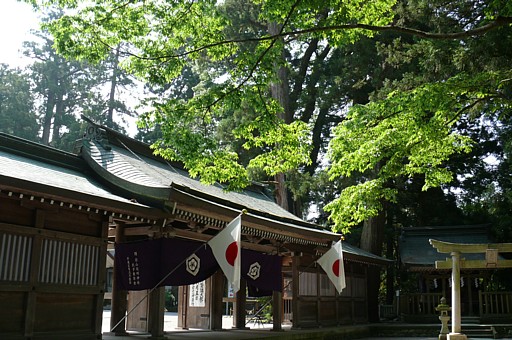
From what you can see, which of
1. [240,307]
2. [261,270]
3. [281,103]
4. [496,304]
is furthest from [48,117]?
[496,304]

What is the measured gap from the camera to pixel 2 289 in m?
7.82

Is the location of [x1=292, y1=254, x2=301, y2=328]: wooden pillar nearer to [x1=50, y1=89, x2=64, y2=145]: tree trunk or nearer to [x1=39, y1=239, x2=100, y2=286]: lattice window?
[x1=39, y1=239, x2=100, y2=286]: lattice window

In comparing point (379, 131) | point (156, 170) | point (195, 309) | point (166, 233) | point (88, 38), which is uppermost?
point (88, 38)

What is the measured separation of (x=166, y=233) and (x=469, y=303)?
602 inches

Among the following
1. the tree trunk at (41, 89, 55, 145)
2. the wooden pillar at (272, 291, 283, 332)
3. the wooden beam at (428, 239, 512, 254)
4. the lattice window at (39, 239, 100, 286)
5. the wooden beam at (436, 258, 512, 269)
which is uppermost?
the tree trunk at (41, 89, 55, 145)

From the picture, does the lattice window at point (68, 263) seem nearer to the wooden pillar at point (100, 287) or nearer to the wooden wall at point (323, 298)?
the wooden pillar at point (100, 287)

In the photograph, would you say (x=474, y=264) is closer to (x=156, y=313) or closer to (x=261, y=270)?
(x=261, y=270)

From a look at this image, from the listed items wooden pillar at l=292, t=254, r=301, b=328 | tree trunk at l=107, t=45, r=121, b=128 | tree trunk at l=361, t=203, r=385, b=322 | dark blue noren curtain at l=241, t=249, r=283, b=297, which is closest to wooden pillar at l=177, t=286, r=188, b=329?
dark blue noren curtain at l=241, t=249, r=283, b=297

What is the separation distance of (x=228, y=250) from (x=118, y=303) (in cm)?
278

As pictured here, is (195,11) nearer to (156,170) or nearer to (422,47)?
(156,170)

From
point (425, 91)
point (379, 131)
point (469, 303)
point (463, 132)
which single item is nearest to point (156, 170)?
point (379, 131)

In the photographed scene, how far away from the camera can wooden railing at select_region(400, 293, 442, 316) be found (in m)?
20.5

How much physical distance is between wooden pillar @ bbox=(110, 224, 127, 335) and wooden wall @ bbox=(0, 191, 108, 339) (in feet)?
4.05

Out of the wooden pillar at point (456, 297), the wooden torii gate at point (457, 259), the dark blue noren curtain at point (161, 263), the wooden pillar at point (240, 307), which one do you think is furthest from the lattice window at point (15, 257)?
the wooden pillar at point (456, 297)
